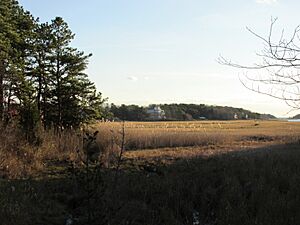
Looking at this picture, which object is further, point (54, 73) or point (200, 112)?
point (200, 112)

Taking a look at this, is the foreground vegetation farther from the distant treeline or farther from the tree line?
the distant treeline

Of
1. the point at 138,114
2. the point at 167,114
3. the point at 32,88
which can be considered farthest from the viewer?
the point at 167,114

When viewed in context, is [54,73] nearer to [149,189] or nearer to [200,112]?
[149,189]

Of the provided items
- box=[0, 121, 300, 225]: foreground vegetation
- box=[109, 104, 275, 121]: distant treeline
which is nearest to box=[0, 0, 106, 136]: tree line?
box=[0, 121, 300, 225]: foreground vegetation

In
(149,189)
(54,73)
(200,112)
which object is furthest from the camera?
(200,112)

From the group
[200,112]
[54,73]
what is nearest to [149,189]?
[54,73]

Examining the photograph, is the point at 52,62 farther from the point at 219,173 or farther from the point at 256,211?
the point at 256,211

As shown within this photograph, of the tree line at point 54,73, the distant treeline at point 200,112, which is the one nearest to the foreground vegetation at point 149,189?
the tree line at point 54,73

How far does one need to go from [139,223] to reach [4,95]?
13256 mm

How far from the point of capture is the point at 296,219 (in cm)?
953

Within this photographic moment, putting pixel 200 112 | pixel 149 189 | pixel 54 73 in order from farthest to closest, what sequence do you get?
pixel 200 112
pixel 54 73
pixel 149 189

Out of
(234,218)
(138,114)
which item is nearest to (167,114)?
(138,114)

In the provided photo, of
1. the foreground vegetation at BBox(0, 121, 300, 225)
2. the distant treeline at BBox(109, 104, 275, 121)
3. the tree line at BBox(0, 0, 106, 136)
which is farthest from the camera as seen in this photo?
the distant treeline at BBox(109, 104, 275, 121)

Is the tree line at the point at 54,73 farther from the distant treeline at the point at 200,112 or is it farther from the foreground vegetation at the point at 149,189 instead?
the distant treeline at the point at 200,112
